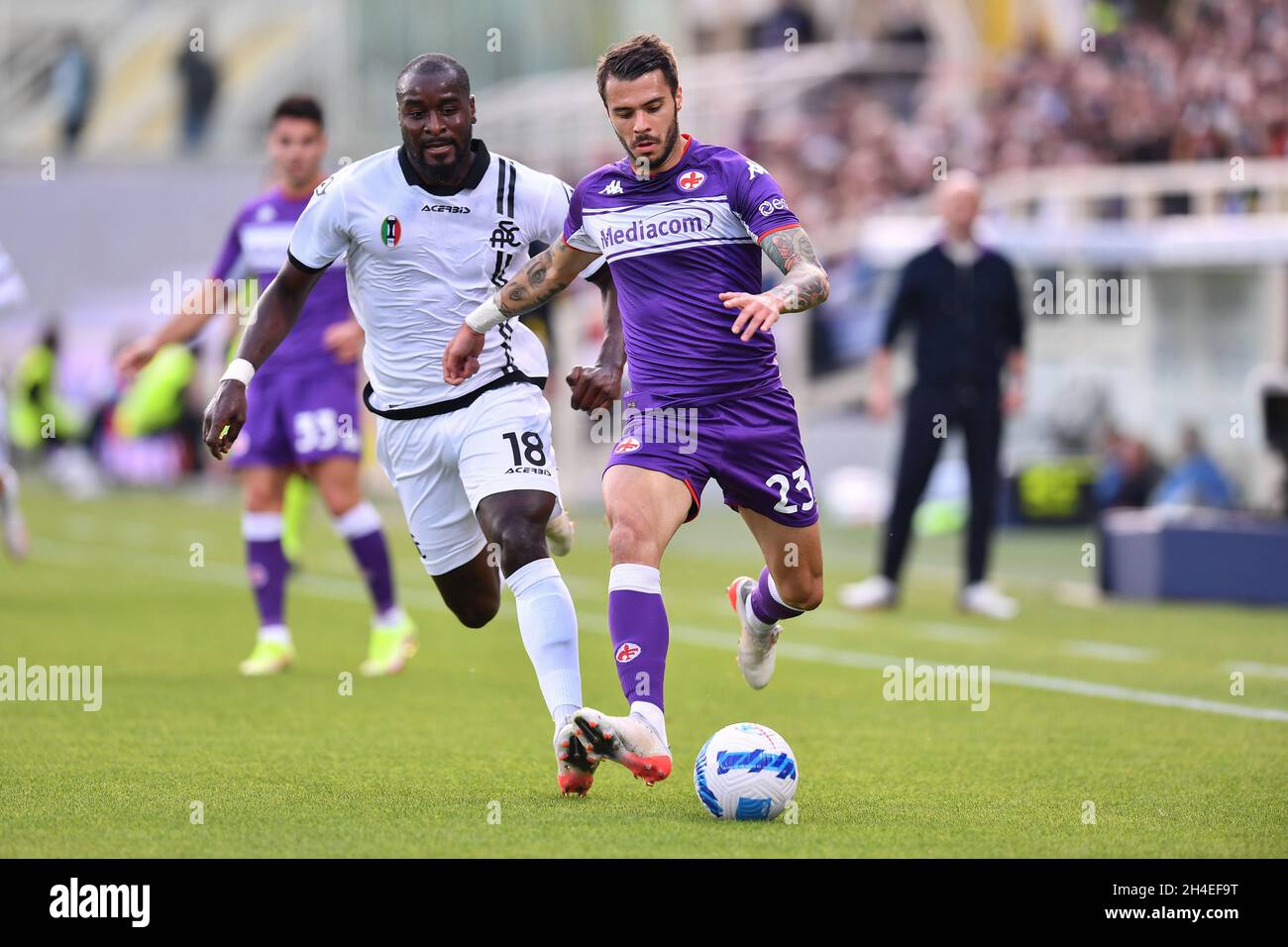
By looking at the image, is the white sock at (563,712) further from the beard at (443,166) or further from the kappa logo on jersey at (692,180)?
the beard at (443,166)

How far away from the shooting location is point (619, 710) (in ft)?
28.5

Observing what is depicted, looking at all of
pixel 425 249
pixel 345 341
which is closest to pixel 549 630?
pixel 425 249

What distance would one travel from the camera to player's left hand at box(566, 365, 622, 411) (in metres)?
6.66

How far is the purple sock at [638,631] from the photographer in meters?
6.20

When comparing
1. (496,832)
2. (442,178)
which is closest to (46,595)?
(442,178)

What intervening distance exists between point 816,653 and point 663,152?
16.5ft

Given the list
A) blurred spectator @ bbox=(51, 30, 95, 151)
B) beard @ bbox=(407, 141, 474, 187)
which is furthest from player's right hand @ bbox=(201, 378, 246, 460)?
blurred spectator @ bbox=(51, 30, 95, 151)

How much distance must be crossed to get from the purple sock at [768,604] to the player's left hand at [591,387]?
3.37 feet

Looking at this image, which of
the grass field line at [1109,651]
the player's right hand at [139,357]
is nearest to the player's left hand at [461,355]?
the player's right hand at [139,357]

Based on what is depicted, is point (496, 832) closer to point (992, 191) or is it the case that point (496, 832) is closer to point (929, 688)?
point (929, 688)

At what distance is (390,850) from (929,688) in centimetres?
455

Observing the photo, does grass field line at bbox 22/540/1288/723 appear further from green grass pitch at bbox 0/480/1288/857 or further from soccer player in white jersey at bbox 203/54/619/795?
soccer player in white jersey at bbox 203/54/619/795
